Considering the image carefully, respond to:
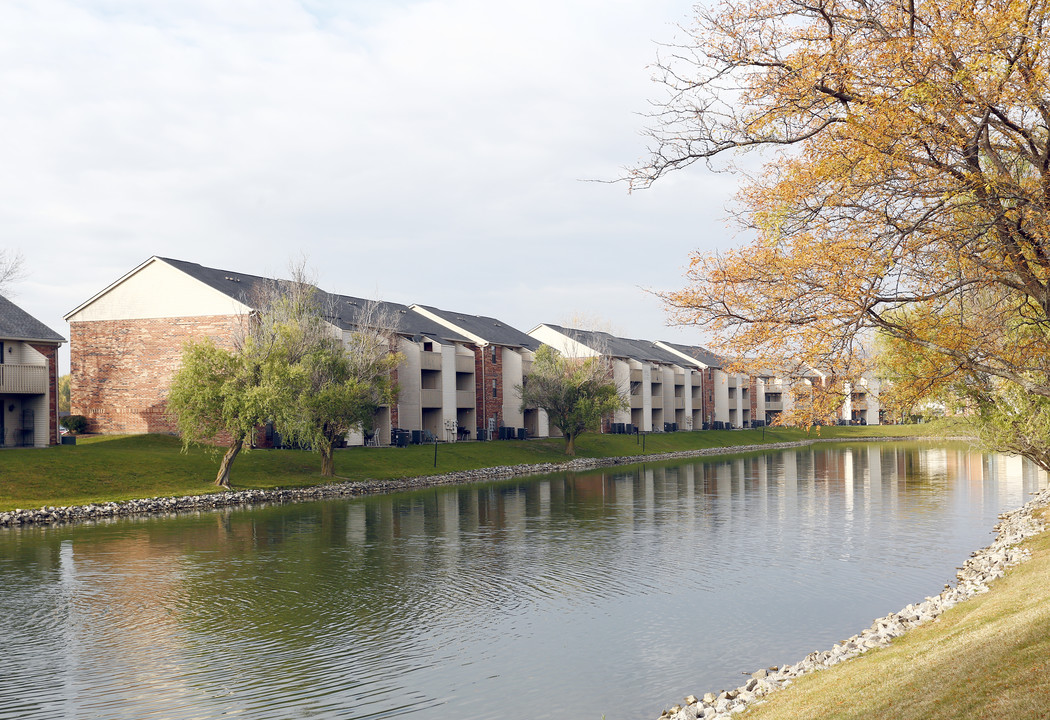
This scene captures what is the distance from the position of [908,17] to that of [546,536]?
18983mm

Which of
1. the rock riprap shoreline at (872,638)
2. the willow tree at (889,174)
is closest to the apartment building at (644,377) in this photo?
the rock riprap shoreline at (872,638)

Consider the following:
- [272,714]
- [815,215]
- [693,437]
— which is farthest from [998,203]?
[693,437]

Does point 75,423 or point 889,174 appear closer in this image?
point 889,174

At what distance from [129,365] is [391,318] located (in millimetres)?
16360

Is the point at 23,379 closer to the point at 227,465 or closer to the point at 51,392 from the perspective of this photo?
the point at 51,392

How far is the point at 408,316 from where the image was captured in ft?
222

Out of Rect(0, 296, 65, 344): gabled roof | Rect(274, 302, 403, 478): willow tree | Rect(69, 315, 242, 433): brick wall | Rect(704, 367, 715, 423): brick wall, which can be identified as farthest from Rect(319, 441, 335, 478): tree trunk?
Rect(704, 367, 715, 423): brick wall

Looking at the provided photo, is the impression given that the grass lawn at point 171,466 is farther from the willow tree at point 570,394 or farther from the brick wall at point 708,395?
the brick wall at point 708,395

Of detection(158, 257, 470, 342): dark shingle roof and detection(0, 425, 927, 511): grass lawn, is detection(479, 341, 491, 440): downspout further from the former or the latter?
detection(0, 425, 927, 511): grass lawn

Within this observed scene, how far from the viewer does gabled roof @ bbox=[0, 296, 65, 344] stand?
4350 centimetres

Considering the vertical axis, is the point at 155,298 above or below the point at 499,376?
above

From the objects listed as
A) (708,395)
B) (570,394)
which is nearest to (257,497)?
(570,394)

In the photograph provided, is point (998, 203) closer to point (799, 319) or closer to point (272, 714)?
point (799, 319)

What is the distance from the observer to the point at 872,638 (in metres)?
13.3
